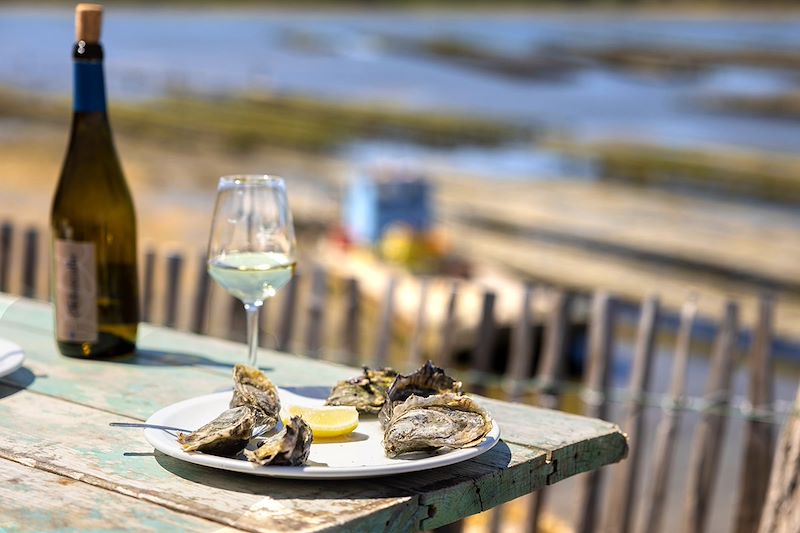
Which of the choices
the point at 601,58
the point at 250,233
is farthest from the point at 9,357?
the point at 601,58

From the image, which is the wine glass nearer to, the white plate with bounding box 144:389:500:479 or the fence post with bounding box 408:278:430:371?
the white plate with bounding box 144:389:500:479

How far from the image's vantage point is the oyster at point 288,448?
1.77 m

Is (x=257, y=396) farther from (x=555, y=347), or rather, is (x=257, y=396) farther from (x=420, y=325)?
(x=420, y=325)

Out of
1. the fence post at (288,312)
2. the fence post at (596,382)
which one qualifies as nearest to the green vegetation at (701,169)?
the fence post at (288,312)

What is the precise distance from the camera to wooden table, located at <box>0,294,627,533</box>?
170 cm

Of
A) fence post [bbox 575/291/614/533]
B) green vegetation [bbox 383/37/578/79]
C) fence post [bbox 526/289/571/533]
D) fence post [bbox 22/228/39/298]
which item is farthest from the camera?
green vegetation [bbox 383/37/578/79]

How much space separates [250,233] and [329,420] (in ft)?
1.49

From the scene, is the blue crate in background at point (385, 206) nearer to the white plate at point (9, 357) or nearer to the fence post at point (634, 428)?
the fence post at point (634, 428)

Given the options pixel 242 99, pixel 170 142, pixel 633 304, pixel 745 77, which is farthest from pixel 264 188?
pixel 745 77

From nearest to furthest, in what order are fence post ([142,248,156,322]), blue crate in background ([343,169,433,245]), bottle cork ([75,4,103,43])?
1. bottle cork ([75,4,103,43])
2. fence post ([142,248,156,322])
3. blue crate in background ([343,169,433,245])

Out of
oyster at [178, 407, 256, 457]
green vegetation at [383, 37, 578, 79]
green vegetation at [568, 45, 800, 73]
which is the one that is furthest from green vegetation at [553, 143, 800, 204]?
green vegetation at [568, 45, 800, 73]

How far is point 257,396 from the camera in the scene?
199cm

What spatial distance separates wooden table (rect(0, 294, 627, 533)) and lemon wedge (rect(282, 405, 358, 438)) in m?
0.15

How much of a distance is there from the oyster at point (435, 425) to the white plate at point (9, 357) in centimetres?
83
